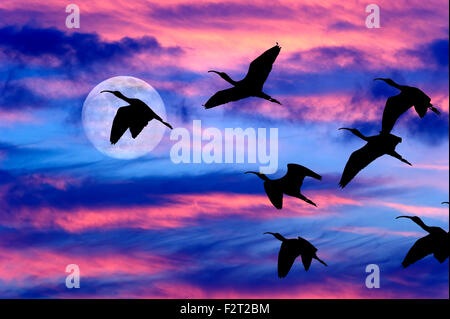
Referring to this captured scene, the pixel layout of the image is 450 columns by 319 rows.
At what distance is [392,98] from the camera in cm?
2194

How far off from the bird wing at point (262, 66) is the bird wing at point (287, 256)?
4700 millimetres

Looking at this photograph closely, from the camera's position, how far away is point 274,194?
21984mm

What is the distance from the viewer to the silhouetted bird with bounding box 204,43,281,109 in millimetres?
21844

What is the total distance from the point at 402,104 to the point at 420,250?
3968 mm

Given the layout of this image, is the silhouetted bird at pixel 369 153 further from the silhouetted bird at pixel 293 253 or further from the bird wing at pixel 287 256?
the bird wing at pixel 287 256

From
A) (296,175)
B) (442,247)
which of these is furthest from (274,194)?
(442,247)

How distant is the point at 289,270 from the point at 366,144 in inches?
165

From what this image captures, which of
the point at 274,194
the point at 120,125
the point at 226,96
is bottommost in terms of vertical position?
the point at 274,194

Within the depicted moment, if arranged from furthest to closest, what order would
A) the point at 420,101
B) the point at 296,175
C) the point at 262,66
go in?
the point at 296,175 → the point at 262,66 → the point at 420,101

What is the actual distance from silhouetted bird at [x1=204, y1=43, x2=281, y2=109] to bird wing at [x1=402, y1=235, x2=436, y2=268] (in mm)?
5412

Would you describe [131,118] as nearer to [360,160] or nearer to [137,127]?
[137,127]
